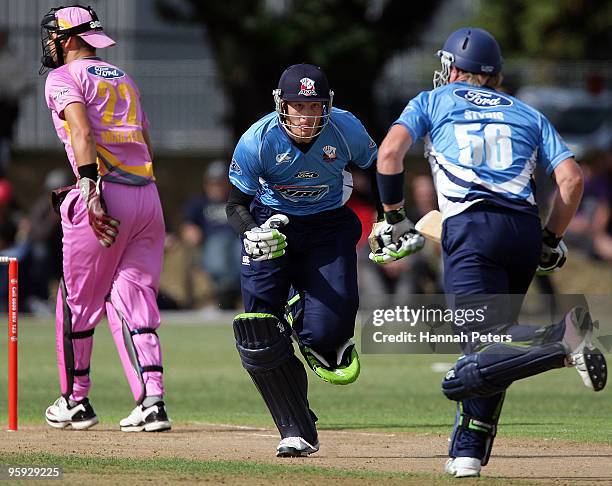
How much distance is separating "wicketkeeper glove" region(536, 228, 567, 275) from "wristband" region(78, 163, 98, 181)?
294 centimetres

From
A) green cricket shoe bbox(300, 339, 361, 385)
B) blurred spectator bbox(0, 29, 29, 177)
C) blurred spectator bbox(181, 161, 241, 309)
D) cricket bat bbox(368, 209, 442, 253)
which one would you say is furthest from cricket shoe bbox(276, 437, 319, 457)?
blurred spectator bbox(0, 29, 29, 177)

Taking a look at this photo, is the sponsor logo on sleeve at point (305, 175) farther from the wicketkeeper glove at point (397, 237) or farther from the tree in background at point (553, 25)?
the tree in background at point (553, 25)

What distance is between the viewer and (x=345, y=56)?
2269cm

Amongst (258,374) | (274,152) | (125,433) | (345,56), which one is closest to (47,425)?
(125,433)

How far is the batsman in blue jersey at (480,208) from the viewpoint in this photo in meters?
7.15

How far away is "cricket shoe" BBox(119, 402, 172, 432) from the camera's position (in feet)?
30.5

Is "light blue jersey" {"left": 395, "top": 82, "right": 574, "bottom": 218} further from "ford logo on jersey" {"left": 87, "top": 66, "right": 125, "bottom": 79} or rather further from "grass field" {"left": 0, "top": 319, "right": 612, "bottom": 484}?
"ford logo on jersey" {"left": 87, "top": 66, "right": 125, "bottom": 79}

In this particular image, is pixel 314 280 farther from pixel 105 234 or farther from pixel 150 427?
pixel 150 427

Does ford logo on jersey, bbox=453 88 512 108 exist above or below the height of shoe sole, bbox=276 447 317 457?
above

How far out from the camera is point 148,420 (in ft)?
30.6

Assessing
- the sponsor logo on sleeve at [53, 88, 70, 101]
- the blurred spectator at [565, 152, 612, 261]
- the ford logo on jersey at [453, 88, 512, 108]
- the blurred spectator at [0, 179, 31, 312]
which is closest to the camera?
the ford logo on jersey at [453, 88, 512, 108]

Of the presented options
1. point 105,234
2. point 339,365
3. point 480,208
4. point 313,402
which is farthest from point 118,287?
point 480,208

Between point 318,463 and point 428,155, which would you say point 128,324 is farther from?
point 428,155

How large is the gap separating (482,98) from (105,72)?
2.99 m
